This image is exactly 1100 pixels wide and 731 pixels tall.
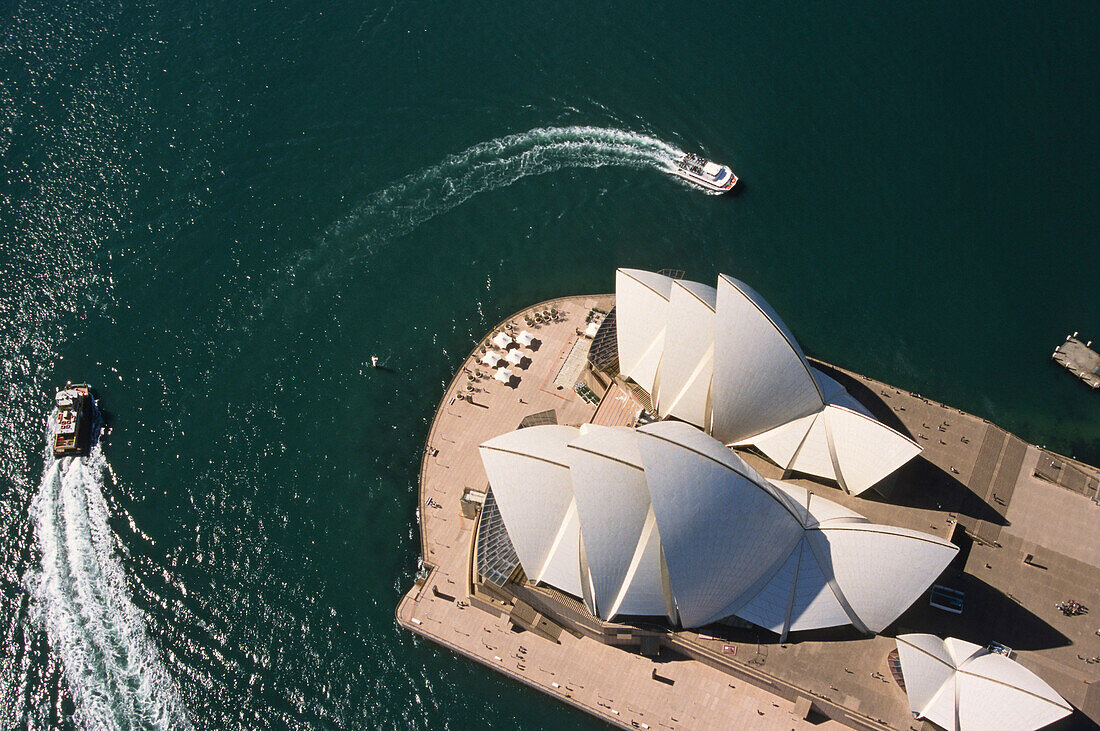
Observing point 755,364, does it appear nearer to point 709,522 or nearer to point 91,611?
point 709,522

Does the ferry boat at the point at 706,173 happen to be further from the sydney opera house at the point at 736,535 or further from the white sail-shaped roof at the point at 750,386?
the white sail-shaped roof at the point at 750,386

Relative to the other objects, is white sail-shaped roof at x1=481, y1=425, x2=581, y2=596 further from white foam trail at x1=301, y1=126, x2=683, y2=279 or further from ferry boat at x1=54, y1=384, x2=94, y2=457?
ferry boat at x1=54, y1=384, x2=94, y2=457

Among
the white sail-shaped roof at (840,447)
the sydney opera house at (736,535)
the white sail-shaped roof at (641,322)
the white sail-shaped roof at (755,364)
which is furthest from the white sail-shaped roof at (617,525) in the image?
the white sail-shaped roof at (840,447)

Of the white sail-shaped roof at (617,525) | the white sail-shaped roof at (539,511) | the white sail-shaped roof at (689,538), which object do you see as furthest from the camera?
the white sail-shaped roof at (539,511)

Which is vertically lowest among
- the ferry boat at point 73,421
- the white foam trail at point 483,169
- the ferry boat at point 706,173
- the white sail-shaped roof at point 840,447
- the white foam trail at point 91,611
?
the white foam trail at point 91,611

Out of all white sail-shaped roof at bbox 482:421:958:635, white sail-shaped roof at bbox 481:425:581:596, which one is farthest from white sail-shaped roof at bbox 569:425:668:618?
white sail-shaped roof at bbox 481:425:581:596

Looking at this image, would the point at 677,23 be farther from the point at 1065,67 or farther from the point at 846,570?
the point at 846,570
